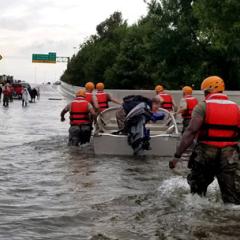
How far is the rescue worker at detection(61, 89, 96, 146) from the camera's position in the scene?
643 inches

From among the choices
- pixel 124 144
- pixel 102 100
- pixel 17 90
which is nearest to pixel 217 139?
pixel 124 144

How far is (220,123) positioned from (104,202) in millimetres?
2233

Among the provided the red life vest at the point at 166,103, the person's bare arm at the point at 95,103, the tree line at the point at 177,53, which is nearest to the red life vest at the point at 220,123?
the person's bare arm at the point at 95,103

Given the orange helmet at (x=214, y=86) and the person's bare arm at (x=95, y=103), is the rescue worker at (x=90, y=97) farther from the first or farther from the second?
the orange helmet at (x=214, y=86)

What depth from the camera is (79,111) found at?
53.5ft

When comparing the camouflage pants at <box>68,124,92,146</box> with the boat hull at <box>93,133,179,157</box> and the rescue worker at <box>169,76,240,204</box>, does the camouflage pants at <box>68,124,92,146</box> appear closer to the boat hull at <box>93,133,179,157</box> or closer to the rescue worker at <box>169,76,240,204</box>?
the boat hull at <box>93,133,179,157</box>

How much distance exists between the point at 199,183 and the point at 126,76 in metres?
52.9

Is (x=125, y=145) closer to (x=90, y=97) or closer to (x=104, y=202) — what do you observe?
(x=90, y=97)

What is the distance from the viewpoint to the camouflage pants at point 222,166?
8.55 m

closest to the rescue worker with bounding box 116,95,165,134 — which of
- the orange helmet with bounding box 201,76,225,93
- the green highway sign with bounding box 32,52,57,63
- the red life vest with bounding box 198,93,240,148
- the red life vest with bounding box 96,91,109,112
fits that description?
the red life vest with bounding box 96,91,109,112

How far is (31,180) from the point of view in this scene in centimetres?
1173

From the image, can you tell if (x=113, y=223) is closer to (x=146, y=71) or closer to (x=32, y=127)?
(x=32, y=127)

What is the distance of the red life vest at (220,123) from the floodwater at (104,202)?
89 cm

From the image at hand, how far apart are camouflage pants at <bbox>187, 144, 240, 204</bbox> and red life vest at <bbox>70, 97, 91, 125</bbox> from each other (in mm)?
7780
